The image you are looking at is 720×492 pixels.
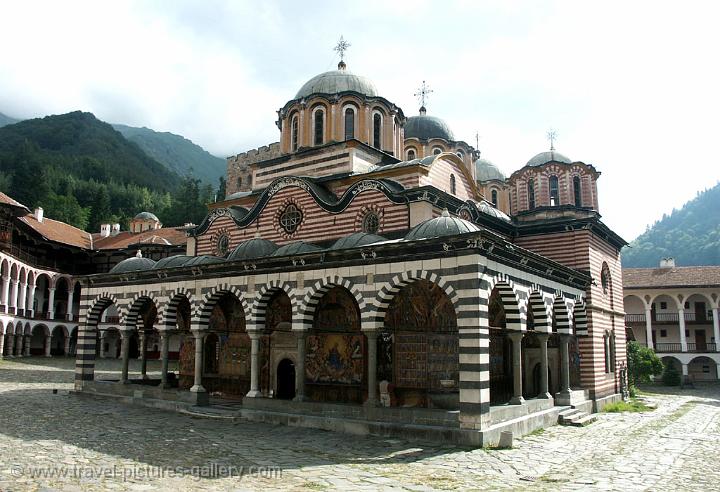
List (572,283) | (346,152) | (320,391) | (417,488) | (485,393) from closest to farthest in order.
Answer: (417,488) → (485,393) → (320,391) → (572,283) → (346,152)

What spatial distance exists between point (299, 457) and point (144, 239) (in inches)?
1443

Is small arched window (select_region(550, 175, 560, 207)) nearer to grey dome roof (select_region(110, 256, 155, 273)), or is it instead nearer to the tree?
the tree

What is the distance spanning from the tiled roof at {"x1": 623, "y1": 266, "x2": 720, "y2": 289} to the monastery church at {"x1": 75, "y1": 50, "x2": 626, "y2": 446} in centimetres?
1861

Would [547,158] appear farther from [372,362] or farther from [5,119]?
[5,119]

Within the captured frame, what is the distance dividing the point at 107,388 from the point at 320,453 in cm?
1084

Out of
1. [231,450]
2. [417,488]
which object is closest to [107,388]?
[231,450]

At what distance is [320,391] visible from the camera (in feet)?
A: 54.7

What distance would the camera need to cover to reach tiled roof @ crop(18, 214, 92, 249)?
4178cm

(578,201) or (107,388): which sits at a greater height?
(578,201)

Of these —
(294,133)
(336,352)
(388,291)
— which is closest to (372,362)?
(388,291)

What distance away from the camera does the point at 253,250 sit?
17.9m

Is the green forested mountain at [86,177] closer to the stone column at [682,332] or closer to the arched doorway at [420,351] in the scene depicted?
the stone column at [682,332]

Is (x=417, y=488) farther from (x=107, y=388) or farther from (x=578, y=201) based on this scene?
(x=578, y=201)

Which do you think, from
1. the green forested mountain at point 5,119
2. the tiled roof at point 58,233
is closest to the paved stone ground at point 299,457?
the tiled roof at point 58,233
